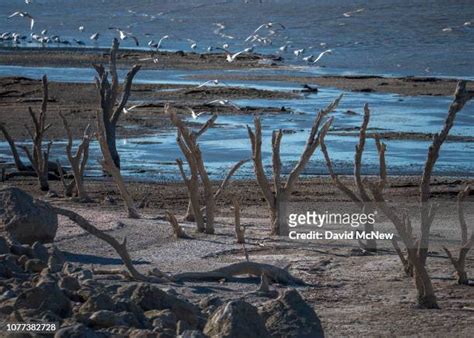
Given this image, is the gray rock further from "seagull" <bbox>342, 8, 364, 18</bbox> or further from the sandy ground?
"seagull" <bbox>342, 8, 364, 18</bbox>

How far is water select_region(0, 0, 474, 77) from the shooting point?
1731 inches

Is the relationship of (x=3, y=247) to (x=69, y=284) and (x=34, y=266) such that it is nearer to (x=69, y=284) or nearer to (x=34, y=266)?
(x=34, y=266)

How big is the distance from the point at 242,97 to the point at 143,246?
62.8ft

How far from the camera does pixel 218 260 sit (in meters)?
10.5

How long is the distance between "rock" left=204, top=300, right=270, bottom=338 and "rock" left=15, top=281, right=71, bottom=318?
33.4 inches

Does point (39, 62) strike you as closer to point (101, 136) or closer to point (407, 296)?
point (101, 136)

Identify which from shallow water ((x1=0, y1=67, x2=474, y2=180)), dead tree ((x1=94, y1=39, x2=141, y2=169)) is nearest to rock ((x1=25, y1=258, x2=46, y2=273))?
dead tree ((x1=94, y1=39, x2=141, y2=169))

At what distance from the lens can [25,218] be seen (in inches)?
385

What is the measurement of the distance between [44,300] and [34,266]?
61.1 inches

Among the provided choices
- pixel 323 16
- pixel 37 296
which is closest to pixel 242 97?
pixel 37 296

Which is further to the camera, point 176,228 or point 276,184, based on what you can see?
point 276,184

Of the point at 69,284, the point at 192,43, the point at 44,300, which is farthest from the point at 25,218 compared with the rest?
the point at 192,43

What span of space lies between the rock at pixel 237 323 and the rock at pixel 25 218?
3499mm

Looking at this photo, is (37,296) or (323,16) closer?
(37,296)
